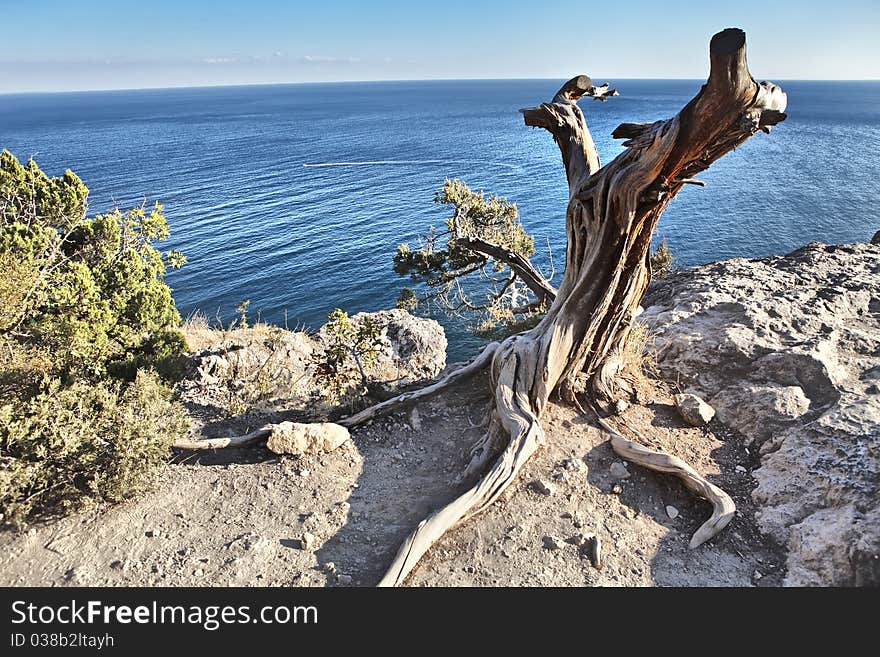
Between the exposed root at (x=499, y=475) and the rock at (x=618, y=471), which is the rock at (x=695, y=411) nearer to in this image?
the rock at (x=618, y=471)

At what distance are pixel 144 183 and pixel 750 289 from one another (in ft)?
222

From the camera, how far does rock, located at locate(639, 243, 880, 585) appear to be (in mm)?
7023

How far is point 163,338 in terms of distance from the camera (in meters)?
12.8

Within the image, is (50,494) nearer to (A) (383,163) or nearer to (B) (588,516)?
(B) (588,516)

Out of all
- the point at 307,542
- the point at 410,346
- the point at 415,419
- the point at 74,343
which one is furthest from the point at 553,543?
the point at 410,346

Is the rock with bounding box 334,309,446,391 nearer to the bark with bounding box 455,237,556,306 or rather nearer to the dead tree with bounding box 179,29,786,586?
the bark with bounding box 455,237,556,306

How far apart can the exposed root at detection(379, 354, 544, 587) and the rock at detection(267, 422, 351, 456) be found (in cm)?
259

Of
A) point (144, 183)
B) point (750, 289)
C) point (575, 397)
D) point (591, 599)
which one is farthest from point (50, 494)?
point (144, 183)

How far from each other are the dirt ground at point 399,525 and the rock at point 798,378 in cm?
51

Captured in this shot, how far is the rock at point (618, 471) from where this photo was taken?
8.33 metres

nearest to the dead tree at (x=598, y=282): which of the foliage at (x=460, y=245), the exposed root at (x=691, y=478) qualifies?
the exposed root at (x=691, y=478)

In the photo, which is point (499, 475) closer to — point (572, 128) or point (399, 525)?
point (399, 525)

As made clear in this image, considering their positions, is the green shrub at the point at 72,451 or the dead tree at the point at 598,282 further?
the green shrub at the point at 72,451

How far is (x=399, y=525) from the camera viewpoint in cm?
767
